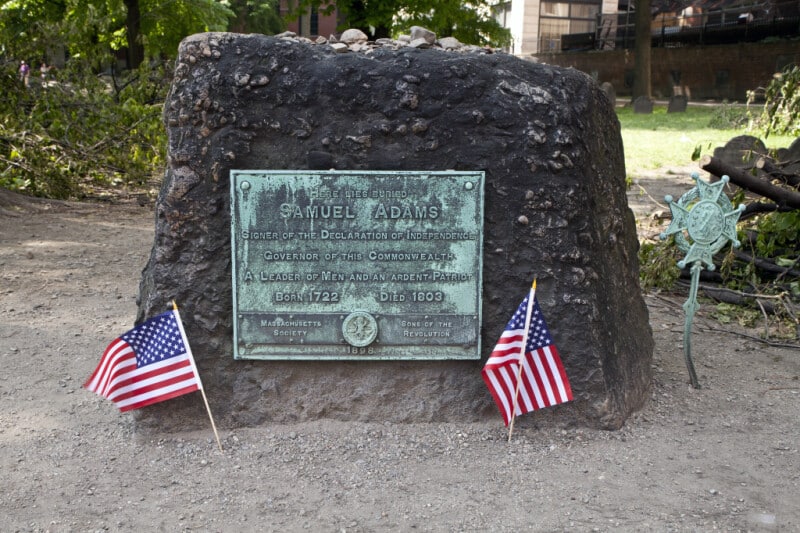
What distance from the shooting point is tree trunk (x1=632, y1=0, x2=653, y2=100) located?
24688 mm

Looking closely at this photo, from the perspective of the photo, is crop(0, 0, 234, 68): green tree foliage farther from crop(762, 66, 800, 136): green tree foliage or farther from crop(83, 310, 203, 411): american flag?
crop(762, 66, 800, 136): green tree foliage

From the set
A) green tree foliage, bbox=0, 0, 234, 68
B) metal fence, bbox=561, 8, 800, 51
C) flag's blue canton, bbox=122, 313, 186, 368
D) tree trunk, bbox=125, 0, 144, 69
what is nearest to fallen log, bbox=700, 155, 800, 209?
flag's blue canton, bbox=122, 313, 186, 368

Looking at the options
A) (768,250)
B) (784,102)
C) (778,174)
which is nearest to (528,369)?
(768,250)

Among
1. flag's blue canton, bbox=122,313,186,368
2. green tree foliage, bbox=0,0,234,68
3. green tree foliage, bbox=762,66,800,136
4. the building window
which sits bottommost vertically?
flag's blue canton, bbox=122,313,186,368

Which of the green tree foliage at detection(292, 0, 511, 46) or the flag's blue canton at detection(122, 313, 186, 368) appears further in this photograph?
the green tree foliage at detection(292, 0, 511, 46)

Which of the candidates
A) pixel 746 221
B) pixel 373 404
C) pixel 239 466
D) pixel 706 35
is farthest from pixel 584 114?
pixel 706 35

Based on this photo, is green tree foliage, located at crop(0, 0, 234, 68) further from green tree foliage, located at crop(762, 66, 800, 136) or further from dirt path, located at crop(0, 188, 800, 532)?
green tree foliage, located at crop(762, 66, 800, 136)

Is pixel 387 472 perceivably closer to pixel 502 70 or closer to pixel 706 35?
pixel 502 70

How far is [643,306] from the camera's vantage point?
4.48 meters

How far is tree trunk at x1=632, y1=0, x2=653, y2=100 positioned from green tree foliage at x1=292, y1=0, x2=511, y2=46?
9514 mm

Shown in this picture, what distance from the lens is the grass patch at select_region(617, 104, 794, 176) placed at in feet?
45.9

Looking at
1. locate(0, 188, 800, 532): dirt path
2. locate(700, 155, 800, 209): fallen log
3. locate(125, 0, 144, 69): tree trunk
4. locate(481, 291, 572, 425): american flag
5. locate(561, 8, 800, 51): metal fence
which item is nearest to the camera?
locate(0, 188, 800, 532): dirt path

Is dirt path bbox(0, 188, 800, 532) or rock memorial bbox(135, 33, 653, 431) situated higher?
rock memorial bbox(135, 33, 653, 431)

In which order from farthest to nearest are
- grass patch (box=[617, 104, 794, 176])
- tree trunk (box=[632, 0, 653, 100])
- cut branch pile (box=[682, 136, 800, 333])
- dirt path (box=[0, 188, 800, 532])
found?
tree trunk (box=[632, 0, 653, 100]), grass patch (box=[617, 104, 794, 176]), cut branch pile (box=[682, 136, 800, 333]), dirt path (box=[0, 188, 800, 532])
